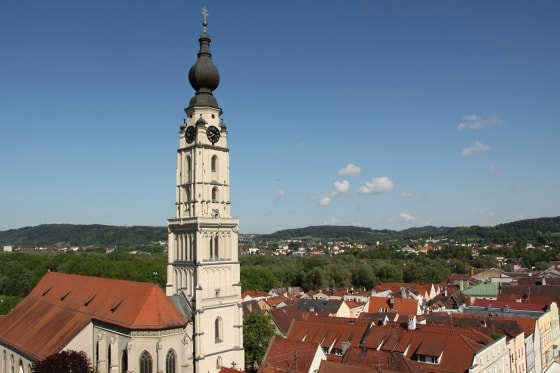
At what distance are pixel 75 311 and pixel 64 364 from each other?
9016 mm

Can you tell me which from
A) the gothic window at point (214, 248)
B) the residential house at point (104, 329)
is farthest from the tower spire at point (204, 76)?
the residential house at point (104, 329)

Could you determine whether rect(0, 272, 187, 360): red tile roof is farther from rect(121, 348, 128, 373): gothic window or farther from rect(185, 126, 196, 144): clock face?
rect(185, 126, 196, 144): clock face

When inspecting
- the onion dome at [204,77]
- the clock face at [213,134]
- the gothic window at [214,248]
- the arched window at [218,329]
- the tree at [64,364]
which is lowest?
the tree at [64,364]

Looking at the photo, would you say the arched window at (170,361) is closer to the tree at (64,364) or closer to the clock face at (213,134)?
the tree at (64,364)

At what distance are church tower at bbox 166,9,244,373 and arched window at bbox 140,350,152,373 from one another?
3666mm

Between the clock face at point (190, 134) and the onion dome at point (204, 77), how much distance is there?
7.17ft

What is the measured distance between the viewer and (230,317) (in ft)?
144

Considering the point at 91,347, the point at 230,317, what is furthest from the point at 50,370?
the point at 230,317

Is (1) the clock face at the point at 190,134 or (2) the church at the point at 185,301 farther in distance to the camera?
(1) the clock face at the point at 190,134

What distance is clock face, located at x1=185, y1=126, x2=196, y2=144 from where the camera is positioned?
1753 inches

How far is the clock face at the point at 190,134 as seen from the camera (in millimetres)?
44531

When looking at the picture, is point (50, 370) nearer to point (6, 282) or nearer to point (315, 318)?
point (315, 318)

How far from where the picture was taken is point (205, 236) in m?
42.3

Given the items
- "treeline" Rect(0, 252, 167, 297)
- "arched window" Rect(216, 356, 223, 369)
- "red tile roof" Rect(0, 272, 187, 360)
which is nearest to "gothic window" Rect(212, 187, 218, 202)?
"red tile roof" Rect(0, 272, 187, 360)
